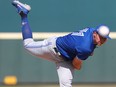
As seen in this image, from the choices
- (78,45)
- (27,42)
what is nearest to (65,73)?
(78,45)

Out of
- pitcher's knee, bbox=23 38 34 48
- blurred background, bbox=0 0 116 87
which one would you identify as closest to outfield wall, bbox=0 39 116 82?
blurred background, bbox=0 0 116 87

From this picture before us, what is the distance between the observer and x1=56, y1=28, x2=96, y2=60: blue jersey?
19.6 ft

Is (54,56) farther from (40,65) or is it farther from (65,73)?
(40,65)

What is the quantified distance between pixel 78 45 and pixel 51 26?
289 cm

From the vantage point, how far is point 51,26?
350 inches

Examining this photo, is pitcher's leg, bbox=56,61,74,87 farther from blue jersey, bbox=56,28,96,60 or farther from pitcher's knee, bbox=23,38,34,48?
pitcher's knee, bbox=23,38,34,48

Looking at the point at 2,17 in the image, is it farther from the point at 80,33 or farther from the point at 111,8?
the point at 80,33

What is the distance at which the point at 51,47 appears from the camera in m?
6.34

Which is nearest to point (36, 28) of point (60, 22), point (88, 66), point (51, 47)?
point (60, 22)

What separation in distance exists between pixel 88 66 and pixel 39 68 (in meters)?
0.91

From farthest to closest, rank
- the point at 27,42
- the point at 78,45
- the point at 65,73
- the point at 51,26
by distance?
1. the point at 51,26
2. the point at 27,42
3. the point at 65,73
4. the point at 78,45

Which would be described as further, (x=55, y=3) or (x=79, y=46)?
(x=55, y=3)

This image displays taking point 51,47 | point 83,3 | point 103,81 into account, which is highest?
point 83,3

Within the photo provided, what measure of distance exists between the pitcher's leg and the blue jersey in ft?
0.37
